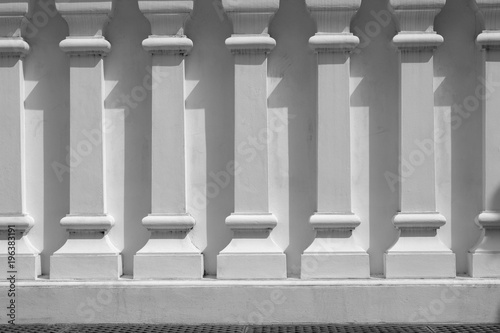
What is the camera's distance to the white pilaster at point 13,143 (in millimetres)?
10438

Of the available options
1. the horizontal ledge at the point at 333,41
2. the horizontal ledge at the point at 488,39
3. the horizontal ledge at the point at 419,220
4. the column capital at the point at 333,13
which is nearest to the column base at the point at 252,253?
the horizontal ledge at the point at 419,220

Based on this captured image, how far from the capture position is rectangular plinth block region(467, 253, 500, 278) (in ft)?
33.0

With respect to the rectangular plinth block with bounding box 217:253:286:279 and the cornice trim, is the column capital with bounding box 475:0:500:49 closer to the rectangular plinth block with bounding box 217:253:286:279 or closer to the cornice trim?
the cornice trim

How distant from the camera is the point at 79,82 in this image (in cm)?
1045

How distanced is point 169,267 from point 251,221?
114cm

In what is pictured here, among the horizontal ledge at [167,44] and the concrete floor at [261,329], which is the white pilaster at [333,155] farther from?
the horizontal ledge at [167,44]

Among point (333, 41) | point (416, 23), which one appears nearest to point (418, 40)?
point (416, 23)

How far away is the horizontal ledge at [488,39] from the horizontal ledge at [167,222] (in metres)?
4.10

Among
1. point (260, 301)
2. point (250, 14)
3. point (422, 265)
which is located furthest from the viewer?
point (250, 14)

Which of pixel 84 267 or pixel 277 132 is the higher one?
pixel 277 132

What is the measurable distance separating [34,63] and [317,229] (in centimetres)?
414

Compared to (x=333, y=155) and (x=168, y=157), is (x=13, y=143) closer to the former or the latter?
(x=168, y=157)

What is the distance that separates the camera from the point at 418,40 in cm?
1013

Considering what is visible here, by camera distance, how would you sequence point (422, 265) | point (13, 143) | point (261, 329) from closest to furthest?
point (261, 329)
point (422, 265)
point (13, 143)
